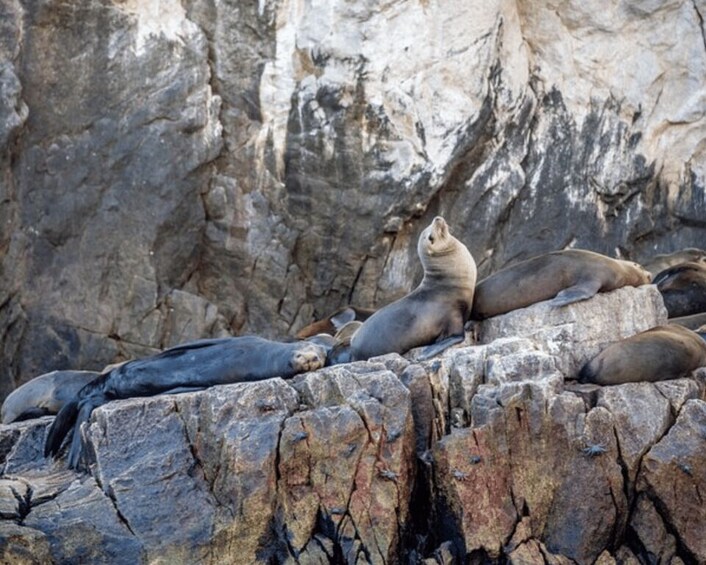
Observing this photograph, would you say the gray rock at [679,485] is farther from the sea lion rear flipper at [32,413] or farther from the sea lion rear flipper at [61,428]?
the sea lion rear flipper at [32,413]

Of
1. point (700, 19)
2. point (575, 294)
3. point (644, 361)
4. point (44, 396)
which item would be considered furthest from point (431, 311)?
point (700, 19)

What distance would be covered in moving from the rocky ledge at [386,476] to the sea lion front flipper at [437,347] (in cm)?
84

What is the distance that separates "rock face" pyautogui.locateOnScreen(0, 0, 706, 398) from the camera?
47.9ft

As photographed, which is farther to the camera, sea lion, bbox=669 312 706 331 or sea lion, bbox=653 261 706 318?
sea lion, bbox=653 261 706 318

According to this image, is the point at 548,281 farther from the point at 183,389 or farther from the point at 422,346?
the point at 183,389

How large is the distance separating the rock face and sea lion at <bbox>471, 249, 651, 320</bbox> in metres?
4.71

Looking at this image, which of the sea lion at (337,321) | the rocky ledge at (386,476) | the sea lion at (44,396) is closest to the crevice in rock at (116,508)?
the rocky ledge at (386,476)

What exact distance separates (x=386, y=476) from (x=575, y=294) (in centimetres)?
267

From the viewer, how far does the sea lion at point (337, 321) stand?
45.8 feet

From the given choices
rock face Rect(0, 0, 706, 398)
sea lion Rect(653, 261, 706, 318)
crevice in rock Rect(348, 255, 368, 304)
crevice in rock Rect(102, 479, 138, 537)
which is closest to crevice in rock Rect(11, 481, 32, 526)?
crevice in rock Rect(102, 479, 138, 537)

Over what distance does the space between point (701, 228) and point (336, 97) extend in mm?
5299

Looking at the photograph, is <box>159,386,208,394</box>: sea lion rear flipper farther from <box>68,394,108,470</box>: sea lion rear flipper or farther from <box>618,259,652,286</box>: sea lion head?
<box>618,259,652,286</box>: sea lion head

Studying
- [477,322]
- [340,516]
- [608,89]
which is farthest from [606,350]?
[608,89]

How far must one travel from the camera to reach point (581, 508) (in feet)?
27.4
